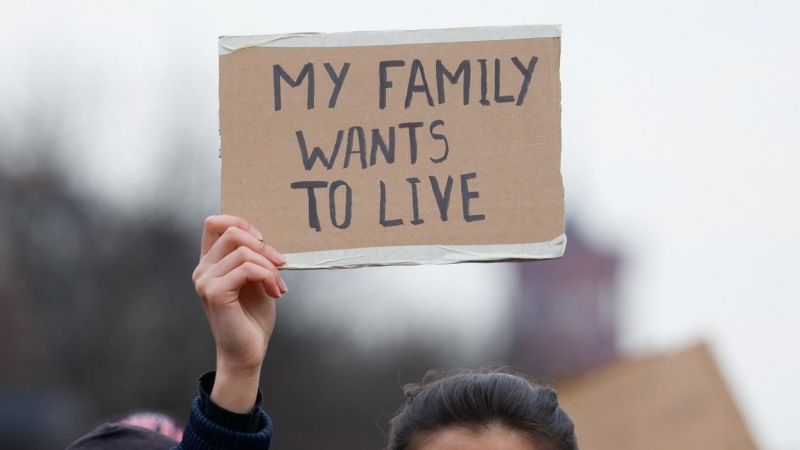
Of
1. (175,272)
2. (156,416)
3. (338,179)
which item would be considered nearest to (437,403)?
(338,179)

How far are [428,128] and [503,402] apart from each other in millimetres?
653

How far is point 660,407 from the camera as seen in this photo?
14.8 feet

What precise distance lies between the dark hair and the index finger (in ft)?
1.86

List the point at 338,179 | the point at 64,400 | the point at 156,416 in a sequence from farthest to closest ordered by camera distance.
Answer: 1. the point at 64,400
2. the point at 156,416
3. the point at 338,179

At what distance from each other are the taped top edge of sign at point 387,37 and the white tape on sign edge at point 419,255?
1.57 feet

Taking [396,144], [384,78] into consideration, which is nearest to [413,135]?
[396,144]

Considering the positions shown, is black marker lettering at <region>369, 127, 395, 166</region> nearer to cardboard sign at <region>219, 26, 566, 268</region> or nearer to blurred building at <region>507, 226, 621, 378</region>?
cardboard sign at <region>219, 26, 566, 268</region>

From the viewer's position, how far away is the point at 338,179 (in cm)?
310

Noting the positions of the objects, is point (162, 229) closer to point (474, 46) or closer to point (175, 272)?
point (175, 272)

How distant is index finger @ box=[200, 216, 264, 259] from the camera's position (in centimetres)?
302

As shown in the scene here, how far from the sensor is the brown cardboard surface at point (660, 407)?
14.1 feet

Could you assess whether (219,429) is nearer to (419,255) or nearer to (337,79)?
(419,255)

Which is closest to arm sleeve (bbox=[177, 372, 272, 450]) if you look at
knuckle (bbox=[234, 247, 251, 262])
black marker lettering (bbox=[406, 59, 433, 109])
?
knuckle (bbox=[234, 247, 251, 262])

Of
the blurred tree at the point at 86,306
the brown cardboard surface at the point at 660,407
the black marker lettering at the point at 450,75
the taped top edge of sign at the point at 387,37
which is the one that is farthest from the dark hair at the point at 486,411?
the blurred tree at the point at 86,306
